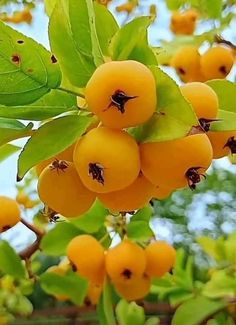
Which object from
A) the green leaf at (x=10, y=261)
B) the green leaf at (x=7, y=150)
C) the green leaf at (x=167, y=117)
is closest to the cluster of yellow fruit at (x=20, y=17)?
the green leaf at (x=10, y=261)

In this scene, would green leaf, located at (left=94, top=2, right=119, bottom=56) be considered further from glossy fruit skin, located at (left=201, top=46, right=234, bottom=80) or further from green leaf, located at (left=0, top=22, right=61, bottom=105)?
glossy fruit skin, located at (left=201, top=46, right=234, bottom=80)

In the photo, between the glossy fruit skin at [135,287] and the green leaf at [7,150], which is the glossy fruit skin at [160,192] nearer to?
the green leaf at [7,150]

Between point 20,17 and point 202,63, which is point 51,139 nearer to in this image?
point 202,63

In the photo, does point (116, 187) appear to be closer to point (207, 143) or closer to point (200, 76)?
point (207, 143)

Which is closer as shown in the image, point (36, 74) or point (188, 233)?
point (36, 74)

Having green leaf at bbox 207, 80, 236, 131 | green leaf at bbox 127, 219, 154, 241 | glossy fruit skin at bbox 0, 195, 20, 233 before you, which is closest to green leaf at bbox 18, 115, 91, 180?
green leaf at bbox 207, 80, 236, 131

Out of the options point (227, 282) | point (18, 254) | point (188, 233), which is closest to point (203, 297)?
point (227, 282)
